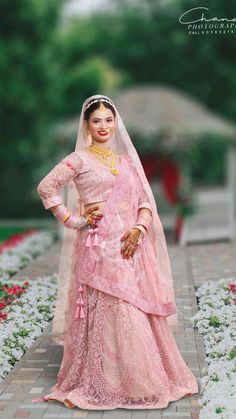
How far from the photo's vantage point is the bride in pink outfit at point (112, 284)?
4246mm

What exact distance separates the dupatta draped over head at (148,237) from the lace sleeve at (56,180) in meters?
0.19

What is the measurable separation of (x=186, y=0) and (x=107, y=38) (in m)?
3.36

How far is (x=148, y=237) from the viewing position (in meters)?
4.60

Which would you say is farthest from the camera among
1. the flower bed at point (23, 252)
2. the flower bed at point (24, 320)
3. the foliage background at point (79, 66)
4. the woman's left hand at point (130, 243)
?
the foliage background at point (79, 66)

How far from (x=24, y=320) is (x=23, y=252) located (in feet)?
16.7

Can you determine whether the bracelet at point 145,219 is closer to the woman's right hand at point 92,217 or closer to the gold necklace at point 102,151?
the woman's right hand at point 92,217

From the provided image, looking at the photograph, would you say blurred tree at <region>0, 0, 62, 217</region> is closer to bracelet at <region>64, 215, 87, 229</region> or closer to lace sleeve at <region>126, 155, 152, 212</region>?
lace sleeve at <region>126, 155, 152, 212</region>

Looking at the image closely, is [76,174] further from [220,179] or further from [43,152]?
[220,179]

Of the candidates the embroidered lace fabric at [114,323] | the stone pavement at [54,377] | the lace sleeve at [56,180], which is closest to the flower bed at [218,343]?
the stone pavement at [54,377]

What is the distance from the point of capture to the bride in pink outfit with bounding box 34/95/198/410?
4.25 m

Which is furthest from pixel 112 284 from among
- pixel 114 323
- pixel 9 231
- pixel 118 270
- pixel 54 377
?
pixel 9 231

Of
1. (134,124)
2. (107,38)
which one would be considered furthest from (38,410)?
(107,38)

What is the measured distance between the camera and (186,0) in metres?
23.5

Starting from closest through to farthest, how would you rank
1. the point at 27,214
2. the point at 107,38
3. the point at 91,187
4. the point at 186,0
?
1. the point at 91,187
2. the point at 27,214
3. the point at 186,0
4. the point at 107,38
